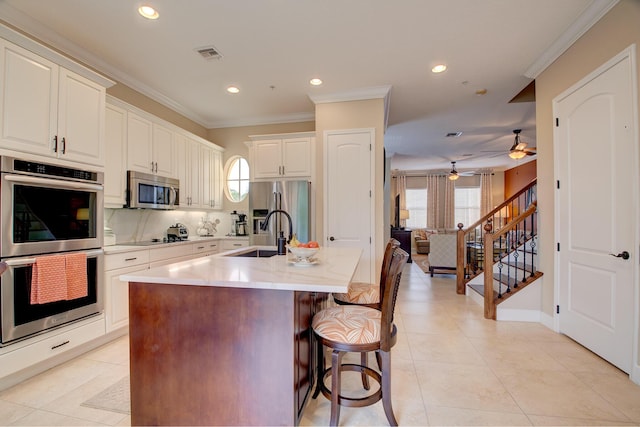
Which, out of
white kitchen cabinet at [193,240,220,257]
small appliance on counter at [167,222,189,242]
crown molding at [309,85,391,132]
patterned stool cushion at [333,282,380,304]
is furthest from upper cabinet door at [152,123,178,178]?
patterned stool cushion at [333,282,380,304]

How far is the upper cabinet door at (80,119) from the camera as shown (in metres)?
2.30

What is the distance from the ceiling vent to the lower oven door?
7.66 feet

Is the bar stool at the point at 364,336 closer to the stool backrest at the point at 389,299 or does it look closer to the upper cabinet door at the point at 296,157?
the stool backrest at the point at 389,299

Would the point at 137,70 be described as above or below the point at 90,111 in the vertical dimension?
above

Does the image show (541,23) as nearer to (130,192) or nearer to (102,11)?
(102,11)

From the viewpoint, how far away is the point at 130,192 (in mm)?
3133

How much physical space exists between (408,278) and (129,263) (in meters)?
4.72

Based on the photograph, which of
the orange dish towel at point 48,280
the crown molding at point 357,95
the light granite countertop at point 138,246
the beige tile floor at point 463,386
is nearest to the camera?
the beige tile floor at point 463,386

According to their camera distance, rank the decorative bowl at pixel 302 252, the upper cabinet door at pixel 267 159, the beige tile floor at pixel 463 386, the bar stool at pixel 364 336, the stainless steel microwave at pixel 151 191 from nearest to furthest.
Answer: the bar stool at pixel 364 336 < the beige tile floor at pixel 463 386 < the decorative bowl at pixel 302 252 < the stainless steel microwave at pixel 151 191 < the upper cabinet door at pixel 267 159

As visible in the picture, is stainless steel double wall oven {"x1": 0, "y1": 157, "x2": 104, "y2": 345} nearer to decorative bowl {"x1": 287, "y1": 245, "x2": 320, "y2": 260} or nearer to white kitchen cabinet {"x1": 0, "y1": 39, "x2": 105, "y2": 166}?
white kitchen cabinet {"x1": 0, "y1": 39, "x2": 105, "y2": 166}

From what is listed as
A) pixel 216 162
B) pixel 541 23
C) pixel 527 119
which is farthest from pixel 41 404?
pixel 527 119

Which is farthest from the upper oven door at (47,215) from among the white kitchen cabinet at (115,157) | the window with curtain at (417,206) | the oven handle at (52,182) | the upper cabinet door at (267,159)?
the window with curtain at (417,206)

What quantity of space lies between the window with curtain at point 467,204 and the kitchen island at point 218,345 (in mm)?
9797

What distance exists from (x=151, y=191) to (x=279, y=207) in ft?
5.25
